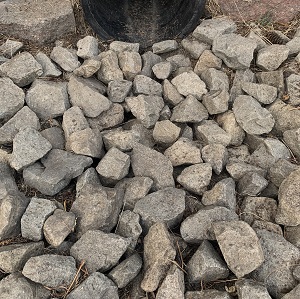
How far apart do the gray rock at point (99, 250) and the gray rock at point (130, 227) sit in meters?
0.10

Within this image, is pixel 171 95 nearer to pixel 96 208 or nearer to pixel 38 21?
pixel 96 208

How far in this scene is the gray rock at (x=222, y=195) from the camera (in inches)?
98.8

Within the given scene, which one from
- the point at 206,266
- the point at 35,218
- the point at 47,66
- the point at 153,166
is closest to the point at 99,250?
the point at 35,218

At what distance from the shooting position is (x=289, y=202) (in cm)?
239

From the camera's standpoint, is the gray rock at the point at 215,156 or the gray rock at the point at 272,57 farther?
the gray rock at the point at 272,57

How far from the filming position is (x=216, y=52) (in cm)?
336

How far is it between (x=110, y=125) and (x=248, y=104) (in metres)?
0.95

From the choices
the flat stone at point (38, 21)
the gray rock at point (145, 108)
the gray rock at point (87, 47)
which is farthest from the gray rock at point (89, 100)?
the flat stone at point (38, 21)

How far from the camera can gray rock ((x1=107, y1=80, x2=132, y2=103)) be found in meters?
3.13

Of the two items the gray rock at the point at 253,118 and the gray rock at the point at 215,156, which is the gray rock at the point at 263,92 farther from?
the gray rock at the point at 215,156

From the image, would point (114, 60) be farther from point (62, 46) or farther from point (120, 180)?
point (120, 180)

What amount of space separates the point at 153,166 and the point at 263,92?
1.00 meters

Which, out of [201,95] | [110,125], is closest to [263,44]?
[201,95]

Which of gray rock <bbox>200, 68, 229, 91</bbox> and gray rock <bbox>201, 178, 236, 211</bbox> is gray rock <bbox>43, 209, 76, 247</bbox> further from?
gray rock <bbox>200, 68, 229, 91</bbox>
